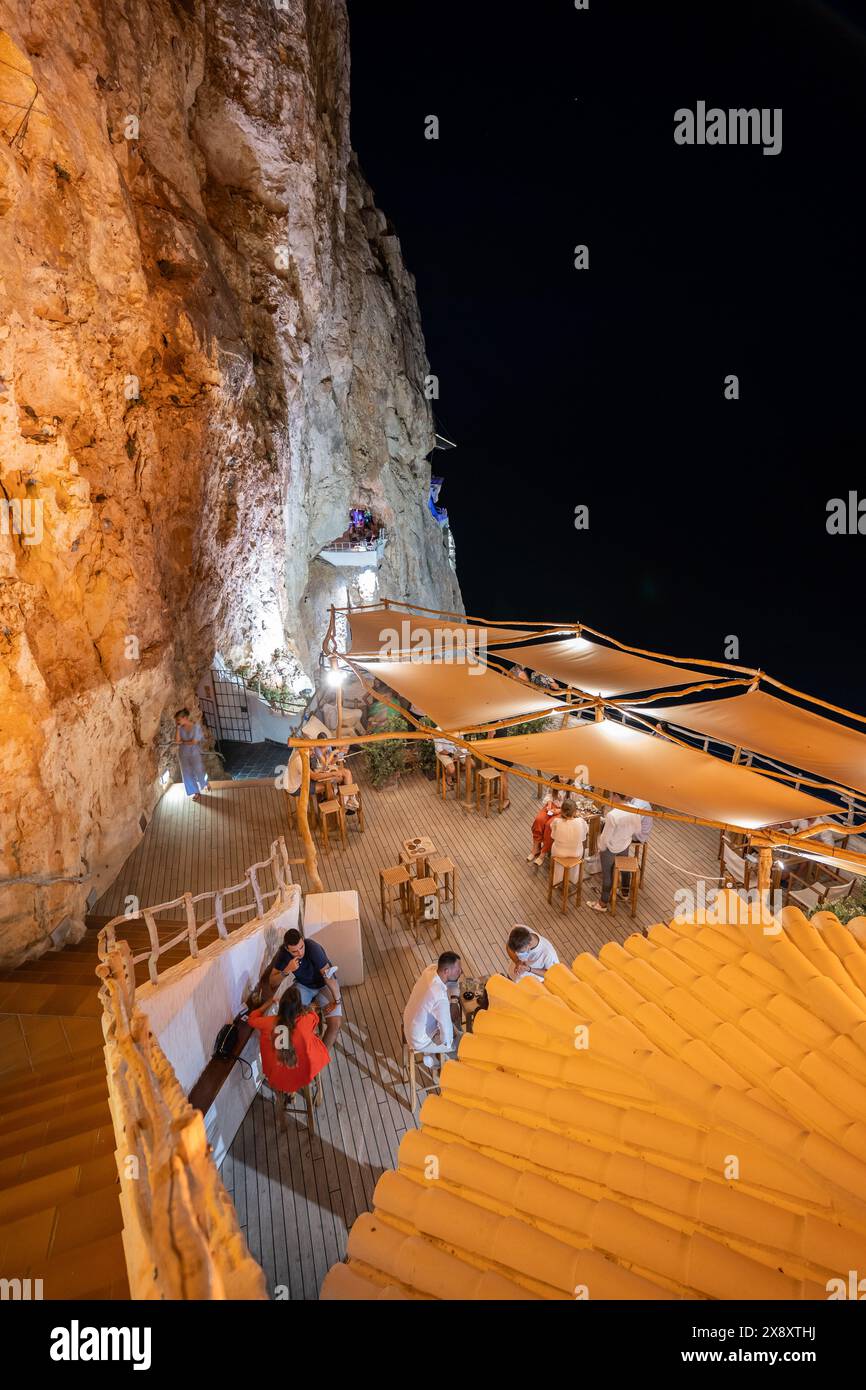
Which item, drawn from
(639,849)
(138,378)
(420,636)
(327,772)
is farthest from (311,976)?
(138,378)

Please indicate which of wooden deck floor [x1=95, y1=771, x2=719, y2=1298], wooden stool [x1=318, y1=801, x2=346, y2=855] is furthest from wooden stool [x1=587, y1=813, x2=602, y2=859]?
wooden stool [x1=318, y1=801, x2=346, y2=855]

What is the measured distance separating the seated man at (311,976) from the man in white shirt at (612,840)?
3768 mm

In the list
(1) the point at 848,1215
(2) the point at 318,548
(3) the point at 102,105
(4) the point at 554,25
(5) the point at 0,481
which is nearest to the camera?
(1) the point at 848,1215

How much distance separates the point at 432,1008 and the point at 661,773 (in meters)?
3.21

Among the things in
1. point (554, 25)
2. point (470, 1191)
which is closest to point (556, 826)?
point (470, 1191)

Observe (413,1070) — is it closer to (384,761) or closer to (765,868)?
(765,868)

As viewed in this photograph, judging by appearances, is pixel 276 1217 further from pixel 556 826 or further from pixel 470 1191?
pixel 556 826

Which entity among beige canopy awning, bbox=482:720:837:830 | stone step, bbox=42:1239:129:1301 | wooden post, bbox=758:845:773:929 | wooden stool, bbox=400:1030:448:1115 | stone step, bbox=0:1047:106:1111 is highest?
beige canopy awning, bbox=482:720:837:830

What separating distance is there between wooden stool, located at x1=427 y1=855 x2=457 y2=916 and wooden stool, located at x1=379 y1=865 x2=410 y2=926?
342mm

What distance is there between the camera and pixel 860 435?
4697cm

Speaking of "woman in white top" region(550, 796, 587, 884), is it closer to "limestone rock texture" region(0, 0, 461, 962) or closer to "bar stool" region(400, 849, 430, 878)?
"bar stool" region(400, 849, 430, 878)

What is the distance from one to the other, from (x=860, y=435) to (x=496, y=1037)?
58.2 m

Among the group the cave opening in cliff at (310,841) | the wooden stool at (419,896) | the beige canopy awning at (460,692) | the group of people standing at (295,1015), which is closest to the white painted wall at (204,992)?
the cave opening in cliff at (310,841)

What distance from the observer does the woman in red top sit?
4.99 metres
